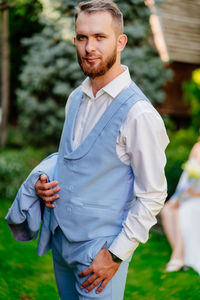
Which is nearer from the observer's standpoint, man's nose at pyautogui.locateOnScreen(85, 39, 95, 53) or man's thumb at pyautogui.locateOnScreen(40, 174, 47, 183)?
man's nose at pyautogui.locateOnScreen(85, 39, 95, 53)

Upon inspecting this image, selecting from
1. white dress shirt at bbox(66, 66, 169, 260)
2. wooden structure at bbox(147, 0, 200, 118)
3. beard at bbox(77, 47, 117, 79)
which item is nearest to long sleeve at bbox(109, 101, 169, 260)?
white dress shirt at bbox(66, 66, 169, 260)

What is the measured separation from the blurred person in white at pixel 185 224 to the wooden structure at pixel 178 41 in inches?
304

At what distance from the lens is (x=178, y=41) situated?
1316cm

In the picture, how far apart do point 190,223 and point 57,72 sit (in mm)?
5689

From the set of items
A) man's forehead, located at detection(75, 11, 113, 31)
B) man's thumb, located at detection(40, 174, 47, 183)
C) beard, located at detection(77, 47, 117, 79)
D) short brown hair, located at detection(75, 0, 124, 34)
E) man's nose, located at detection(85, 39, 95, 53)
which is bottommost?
man's thumb, located at detection(40, 174, 47, 183)

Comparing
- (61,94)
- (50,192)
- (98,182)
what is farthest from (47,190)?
(61,94)

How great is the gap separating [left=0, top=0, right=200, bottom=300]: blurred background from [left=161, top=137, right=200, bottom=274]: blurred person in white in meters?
0.16

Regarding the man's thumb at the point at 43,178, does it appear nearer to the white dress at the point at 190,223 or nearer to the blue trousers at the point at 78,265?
the blue trousers at the point at 78,265

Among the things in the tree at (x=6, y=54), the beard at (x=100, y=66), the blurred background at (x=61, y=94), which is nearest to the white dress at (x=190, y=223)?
the blurred background at (x=61, y=94)

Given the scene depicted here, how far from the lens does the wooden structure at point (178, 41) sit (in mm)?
12828

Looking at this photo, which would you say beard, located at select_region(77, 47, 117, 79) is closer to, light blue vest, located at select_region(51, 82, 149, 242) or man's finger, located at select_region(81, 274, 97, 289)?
light blue vest, located at select_region(51, 82, 149, 242)

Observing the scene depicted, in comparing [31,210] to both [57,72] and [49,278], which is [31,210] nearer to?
[49,278]

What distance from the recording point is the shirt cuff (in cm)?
180

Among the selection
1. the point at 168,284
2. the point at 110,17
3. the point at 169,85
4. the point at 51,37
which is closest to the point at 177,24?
the point at 169,85
